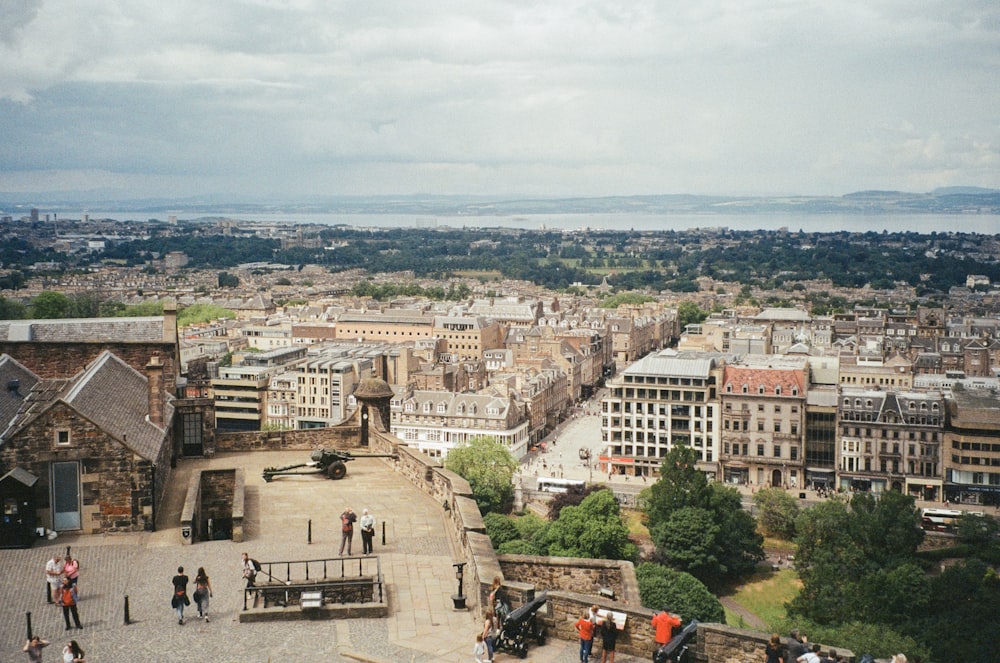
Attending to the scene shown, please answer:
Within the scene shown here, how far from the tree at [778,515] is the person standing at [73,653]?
60.3 meters

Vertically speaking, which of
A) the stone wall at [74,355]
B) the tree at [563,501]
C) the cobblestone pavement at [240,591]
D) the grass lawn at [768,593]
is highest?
the stone wall at [74,355]

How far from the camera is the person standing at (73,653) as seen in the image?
38.9 feet

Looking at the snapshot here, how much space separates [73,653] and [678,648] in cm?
663

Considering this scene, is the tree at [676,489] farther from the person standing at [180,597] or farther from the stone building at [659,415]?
the person standing at [180,597]

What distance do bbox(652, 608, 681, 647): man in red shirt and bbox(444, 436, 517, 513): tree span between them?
189 feet

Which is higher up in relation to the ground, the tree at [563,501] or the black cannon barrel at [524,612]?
the black cannon barrel at [524,612]

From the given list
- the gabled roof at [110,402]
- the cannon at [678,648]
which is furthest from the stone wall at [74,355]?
the cannon at [678,648]

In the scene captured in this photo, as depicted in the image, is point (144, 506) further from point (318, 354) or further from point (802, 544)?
point (318, 354)

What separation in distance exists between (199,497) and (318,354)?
103754mm

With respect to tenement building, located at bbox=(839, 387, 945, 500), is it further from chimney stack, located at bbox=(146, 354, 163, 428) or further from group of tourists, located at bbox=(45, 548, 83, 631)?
group of tourists, located at bbox=(45, 548, 83, 631)

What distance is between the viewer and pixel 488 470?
72.4 m

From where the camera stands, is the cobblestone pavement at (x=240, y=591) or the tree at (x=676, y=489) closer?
→ the cobblestone pavement at (x=240, y=591)

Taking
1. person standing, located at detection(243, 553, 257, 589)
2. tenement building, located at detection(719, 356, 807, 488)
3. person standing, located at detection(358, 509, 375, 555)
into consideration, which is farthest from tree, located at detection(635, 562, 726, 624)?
tenement building, located at detection(719, 356, 807, 488)

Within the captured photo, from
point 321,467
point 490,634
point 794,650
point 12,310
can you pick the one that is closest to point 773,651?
point 794,650
